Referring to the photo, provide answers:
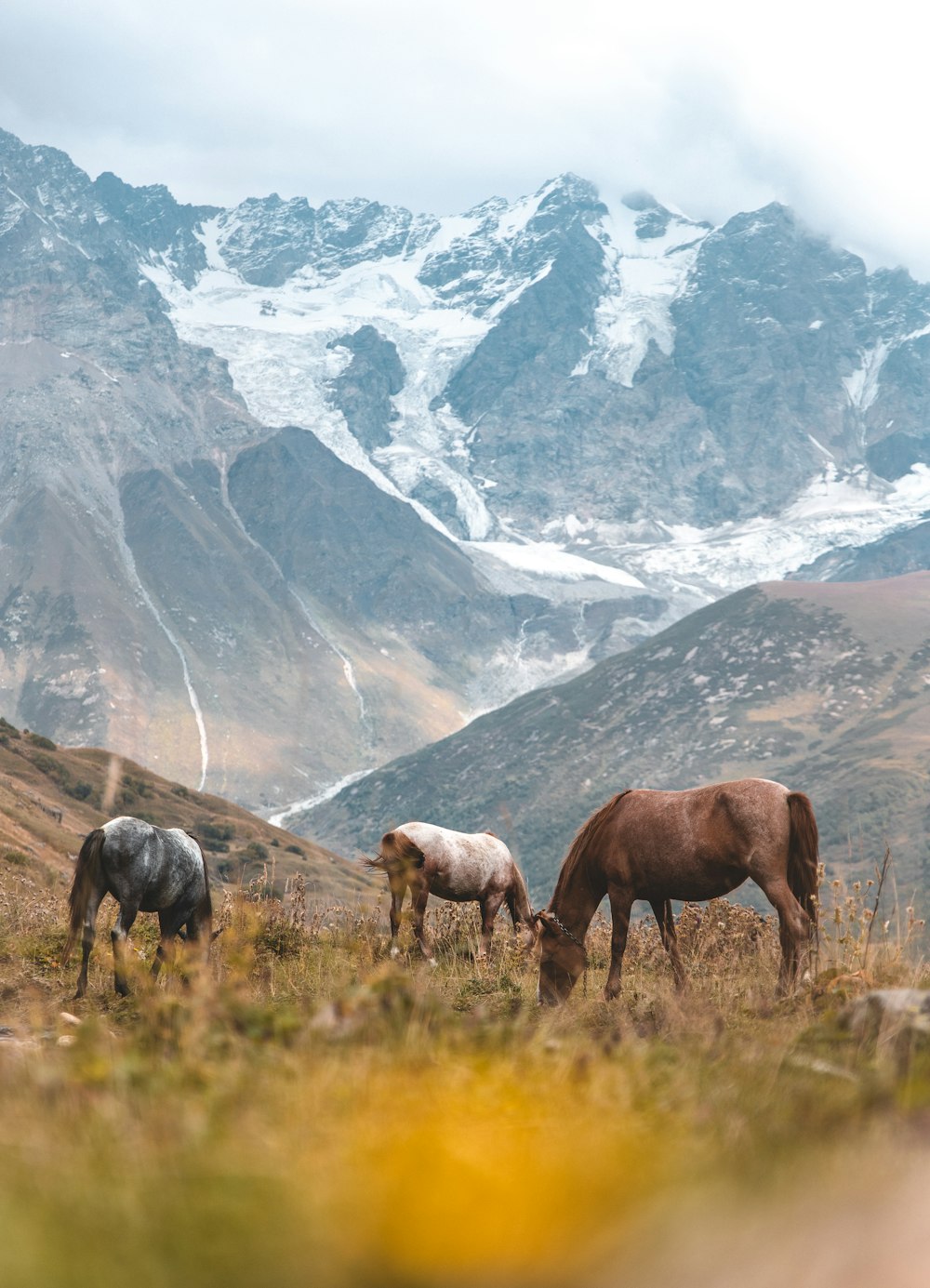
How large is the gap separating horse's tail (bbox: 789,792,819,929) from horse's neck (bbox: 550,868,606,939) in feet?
6.61

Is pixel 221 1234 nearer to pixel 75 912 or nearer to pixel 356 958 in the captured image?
pixel 356 958

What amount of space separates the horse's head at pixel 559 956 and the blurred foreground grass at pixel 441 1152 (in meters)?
4.66

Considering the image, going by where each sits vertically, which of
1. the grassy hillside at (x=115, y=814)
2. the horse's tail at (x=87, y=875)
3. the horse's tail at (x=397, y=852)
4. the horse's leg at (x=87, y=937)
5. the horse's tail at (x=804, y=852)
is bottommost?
the grassy hillside at (x=115, y=814)

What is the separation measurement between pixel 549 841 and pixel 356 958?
172747mm

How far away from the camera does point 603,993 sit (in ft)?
37.2

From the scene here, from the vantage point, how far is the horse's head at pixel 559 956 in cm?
1177

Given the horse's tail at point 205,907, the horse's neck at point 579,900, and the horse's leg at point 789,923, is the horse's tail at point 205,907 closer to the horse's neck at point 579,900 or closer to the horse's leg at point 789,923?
the horse's neck at point 579,900

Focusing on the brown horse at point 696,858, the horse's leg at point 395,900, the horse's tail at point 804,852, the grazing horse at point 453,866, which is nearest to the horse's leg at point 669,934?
the brown horse at point 696,858

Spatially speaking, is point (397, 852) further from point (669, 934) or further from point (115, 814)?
point (115, 814)

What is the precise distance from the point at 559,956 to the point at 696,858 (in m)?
1.70

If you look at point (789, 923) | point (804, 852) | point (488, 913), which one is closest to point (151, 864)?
point (488, 913)

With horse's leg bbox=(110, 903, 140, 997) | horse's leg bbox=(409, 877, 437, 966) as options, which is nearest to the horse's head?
horse's leg bbox=(409, 877, 437, 966)

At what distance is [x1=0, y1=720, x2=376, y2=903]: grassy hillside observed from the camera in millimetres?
51031

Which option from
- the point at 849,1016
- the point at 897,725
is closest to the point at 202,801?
the point at 849,1016
